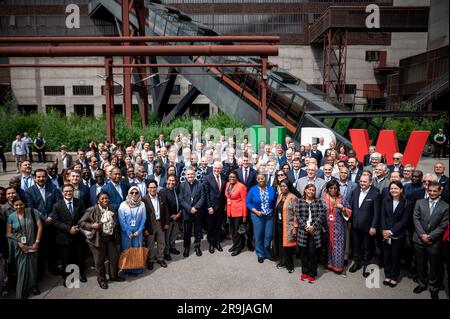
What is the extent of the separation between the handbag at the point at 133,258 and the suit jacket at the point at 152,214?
391 mm

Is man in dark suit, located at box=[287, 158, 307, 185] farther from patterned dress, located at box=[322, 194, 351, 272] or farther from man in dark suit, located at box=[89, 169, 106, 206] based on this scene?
man in dark suit, located at box=[89, 169, 106, 206]

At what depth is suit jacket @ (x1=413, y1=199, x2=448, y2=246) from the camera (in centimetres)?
425

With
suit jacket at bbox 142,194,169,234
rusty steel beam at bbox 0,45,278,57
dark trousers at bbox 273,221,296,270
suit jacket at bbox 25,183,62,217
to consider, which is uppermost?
rusty steel beam at bbox 0,45,278,57

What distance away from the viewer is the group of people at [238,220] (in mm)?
4395

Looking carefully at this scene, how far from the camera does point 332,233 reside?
5.07m

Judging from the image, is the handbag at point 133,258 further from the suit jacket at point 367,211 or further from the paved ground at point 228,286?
the suit jacket at point 367,211

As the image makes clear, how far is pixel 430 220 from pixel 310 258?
1.87m

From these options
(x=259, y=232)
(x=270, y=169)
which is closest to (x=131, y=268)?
(x=259, y=232)

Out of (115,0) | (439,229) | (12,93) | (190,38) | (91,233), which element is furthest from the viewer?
(12,93)

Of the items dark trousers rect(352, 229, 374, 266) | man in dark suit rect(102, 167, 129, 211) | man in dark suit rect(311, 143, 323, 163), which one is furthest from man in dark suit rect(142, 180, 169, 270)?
man in dark suit rect(311, 143, 323, 163)

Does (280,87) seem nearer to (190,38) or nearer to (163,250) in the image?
(190,38)

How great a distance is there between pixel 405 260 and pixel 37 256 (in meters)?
6.36

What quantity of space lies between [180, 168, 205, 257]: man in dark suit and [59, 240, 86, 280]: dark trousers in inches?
72.9

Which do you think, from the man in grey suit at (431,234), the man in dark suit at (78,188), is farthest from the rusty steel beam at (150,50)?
the man in grey suit at (431,234)
